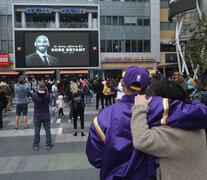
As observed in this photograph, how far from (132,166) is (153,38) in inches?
1505

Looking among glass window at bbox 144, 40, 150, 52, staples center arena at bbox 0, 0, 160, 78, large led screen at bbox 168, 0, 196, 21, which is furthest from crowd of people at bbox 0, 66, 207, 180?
glass window at bbox 144, 40, 150, 52

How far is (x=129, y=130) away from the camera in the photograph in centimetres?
156

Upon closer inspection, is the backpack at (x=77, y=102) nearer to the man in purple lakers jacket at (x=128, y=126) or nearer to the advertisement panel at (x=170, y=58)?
the man in purple lakers jacket at (x=128, y=126)

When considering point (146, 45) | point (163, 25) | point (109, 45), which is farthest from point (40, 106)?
point (163, 25)

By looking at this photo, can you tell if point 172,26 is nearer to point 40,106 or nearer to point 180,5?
point 180,5

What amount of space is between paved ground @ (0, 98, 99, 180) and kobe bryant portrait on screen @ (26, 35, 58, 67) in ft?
93.9

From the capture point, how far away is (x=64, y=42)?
35.3 meters

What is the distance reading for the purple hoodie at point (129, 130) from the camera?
1471mm

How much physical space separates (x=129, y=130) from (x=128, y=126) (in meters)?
0.03

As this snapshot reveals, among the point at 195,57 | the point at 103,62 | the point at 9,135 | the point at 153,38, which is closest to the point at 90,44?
the point at 103,62

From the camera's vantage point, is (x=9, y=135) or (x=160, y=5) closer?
(x=9, y=135)

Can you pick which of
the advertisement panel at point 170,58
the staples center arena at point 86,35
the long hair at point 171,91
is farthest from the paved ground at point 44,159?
the advertisement panel at point 170,58

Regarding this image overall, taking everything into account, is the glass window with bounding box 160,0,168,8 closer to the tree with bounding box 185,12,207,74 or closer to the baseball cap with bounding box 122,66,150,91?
the tree with bounding box 185,12,207,74

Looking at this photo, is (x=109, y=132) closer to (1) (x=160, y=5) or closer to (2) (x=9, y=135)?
(2) (x=9, y=135)
